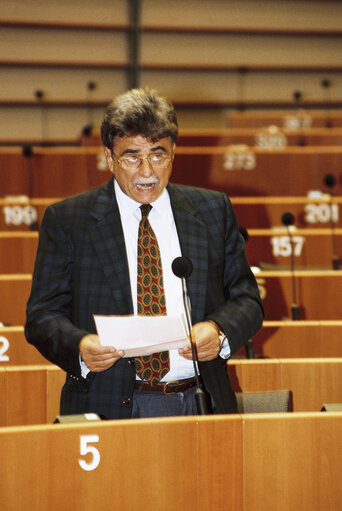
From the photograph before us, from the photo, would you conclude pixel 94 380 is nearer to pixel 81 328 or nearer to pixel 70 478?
pixel 81 328

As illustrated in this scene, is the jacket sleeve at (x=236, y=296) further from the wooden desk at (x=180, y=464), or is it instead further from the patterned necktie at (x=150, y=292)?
the wooden desk at (x=180, y=464)

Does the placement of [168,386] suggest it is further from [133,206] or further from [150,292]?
[133,206]

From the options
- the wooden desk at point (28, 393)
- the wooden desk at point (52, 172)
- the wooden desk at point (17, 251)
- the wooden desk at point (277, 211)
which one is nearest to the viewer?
the wooden desk at point (28, 393)

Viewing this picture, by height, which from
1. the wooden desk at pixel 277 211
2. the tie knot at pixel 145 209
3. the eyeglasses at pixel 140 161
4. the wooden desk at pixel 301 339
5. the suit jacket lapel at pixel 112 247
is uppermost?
the wooden desk at pixel 277 211

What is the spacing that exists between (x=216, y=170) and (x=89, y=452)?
14.4 ft

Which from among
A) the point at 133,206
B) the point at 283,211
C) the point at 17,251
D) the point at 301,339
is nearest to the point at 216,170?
the point at 283,211

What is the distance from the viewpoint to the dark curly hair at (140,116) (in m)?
1.73

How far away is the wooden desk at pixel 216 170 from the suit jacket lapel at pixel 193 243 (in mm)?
3796

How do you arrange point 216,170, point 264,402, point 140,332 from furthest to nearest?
1. point 216,170
2. point 264,402
3. point 140,332

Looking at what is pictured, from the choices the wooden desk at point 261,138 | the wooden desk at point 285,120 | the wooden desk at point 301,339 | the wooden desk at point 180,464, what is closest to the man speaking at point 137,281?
the wooden desk at point 180,464

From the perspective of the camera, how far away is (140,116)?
172 cm

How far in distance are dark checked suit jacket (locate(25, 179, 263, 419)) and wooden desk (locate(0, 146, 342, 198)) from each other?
3.84m

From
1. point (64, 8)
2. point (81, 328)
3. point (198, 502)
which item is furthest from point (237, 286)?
point (64, 8)

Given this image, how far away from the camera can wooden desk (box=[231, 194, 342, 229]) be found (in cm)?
484
